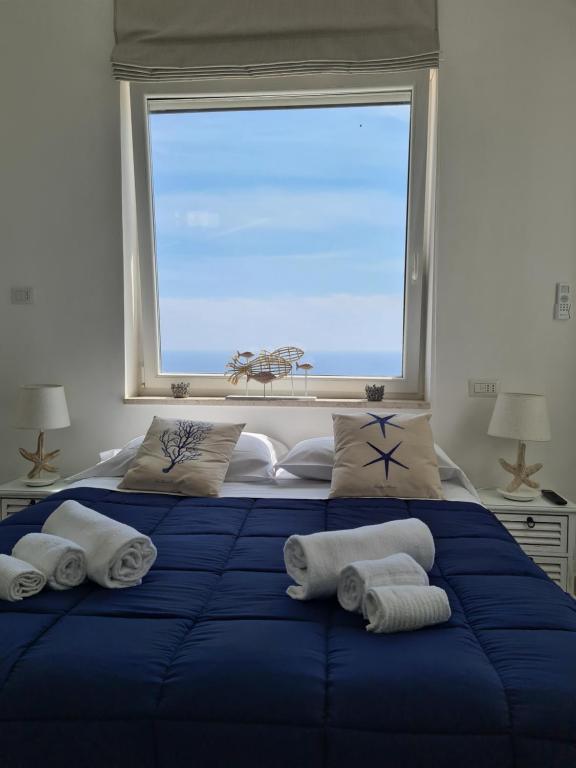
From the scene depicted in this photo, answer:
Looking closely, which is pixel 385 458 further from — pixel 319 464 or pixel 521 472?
pixel 521 472

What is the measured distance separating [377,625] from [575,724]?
1.39ft

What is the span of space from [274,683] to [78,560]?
69cm

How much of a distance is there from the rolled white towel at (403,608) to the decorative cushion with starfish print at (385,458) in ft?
3.58

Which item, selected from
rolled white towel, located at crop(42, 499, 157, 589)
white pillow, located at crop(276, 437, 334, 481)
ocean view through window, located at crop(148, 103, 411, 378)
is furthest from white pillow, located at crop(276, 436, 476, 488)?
rolled white towel, located at crop(42, 499, 157, 589)

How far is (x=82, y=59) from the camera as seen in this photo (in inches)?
132

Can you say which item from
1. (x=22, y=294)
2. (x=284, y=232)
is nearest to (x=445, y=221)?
(x=284, y=232)

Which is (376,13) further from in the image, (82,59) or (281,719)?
(281,719)

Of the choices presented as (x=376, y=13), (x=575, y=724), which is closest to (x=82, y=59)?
(x=376, y=13)

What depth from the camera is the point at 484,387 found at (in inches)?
128

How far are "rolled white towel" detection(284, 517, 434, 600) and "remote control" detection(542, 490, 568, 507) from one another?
4.34ft

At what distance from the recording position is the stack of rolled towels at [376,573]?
1523 millimetres

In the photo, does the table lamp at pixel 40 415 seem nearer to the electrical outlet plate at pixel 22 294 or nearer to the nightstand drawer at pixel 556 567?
the electrical outlet plate at pixel 22 294

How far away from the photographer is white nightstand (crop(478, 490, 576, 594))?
2.92 meters

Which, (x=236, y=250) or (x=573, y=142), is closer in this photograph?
(x=573, y=142)
